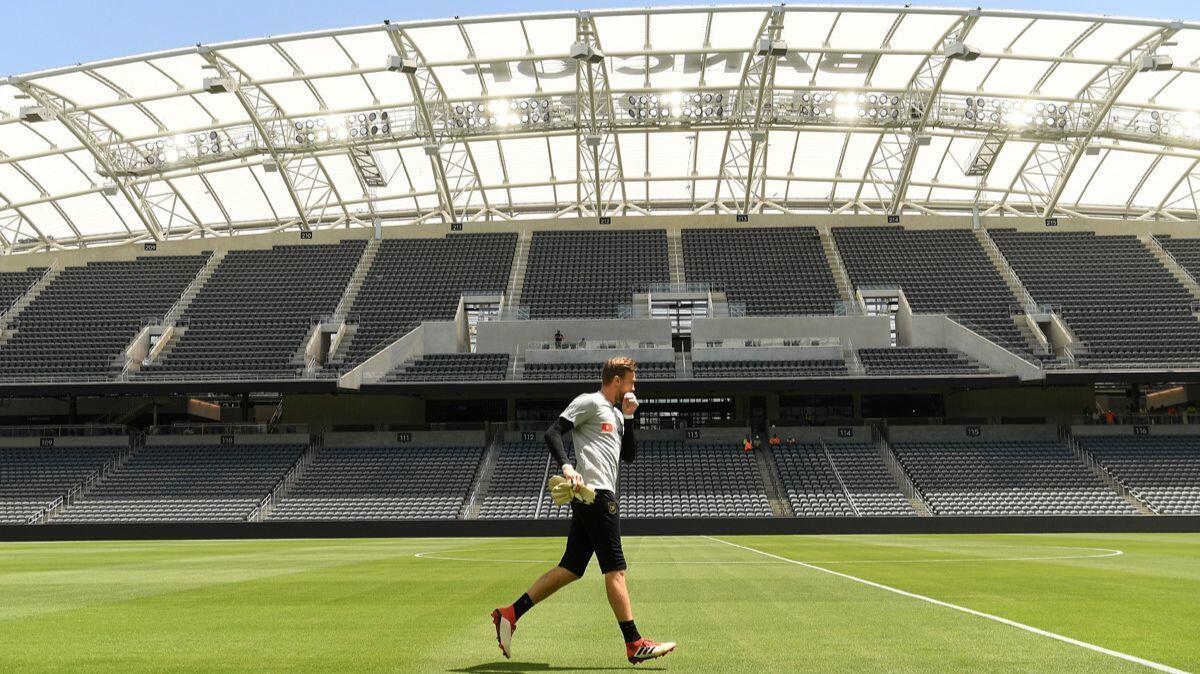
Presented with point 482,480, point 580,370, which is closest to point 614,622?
point 482,480

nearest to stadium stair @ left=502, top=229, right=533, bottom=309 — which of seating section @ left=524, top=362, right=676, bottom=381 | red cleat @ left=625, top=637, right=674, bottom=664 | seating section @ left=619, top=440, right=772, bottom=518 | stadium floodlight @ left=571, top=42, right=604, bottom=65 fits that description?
seating section @ left=524, top=362, right=676, bottom=381

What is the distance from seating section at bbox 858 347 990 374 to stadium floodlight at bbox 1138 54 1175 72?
46.1 feet

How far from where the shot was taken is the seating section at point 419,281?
48906 millimetres

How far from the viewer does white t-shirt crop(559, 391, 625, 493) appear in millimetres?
6945

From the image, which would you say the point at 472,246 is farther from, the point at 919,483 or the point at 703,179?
the point at 919,483

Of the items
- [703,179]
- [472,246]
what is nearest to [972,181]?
[703,179]

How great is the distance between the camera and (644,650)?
6.29 m

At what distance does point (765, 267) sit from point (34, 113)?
36222 mm

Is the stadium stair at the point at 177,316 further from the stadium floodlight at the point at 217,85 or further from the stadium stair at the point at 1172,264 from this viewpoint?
the stadium stair at the point at 1172,264

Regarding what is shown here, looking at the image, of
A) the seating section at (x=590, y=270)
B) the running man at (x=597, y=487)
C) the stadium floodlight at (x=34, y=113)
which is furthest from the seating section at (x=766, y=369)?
the running man at (x=597, y=487)

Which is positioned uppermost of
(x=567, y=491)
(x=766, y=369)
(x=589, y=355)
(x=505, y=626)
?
(x=589, y=355)

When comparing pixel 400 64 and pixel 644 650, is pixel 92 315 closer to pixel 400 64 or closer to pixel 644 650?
pixel 400 64

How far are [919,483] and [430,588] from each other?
3132 cm

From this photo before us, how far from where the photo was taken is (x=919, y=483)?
39719 millimetres
